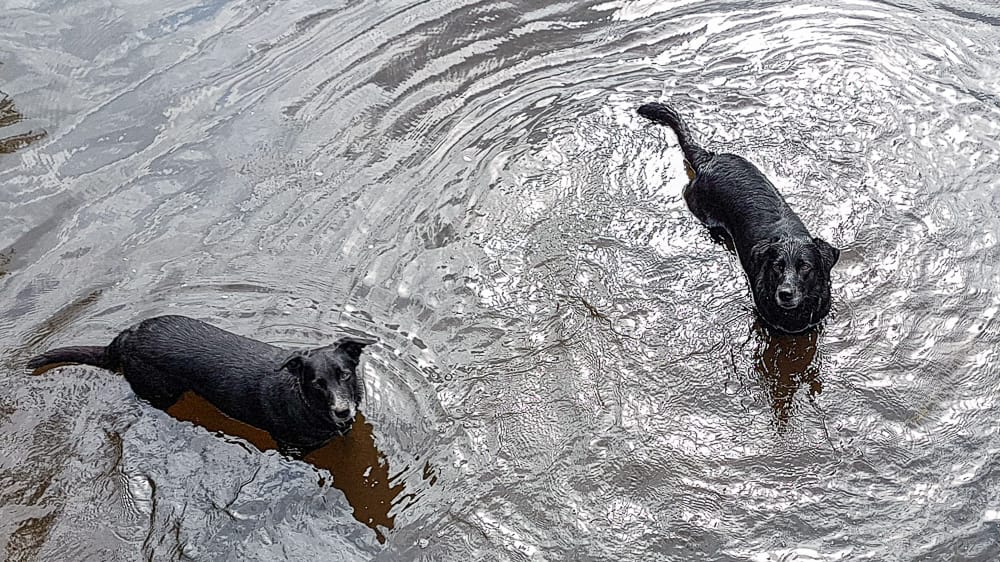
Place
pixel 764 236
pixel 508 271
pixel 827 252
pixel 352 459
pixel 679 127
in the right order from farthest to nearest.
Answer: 1. pixel 679 127
2. pixel 508 271
3. pixel 764 236
4. pixel 827 252
5. pixel 352 459

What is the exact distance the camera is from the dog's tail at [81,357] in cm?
633

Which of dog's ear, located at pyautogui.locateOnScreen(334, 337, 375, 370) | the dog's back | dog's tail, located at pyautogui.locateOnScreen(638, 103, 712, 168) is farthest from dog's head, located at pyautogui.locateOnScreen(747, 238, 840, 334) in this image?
the dog's back

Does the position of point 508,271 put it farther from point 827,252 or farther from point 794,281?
point 827,252

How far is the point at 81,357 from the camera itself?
6367 mm

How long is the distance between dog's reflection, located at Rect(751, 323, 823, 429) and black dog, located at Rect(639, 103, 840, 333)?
0.40 ft

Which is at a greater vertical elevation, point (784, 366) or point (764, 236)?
point (764, 236)

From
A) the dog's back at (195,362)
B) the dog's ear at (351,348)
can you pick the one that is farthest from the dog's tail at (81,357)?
the dog's ear at (351,348)

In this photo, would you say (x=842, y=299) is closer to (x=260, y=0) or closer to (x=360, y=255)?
(x=360, y=255)

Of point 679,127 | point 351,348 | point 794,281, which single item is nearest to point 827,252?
point 794,281

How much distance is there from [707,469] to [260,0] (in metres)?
8.32

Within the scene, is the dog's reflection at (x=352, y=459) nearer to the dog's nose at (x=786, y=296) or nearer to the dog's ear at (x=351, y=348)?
the dog's ear at (x=351, y=348)

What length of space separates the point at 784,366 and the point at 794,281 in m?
0.71

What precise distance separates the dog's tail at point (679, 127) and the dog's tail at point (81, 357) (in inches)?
206

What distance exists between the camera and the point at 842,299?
6.77m
